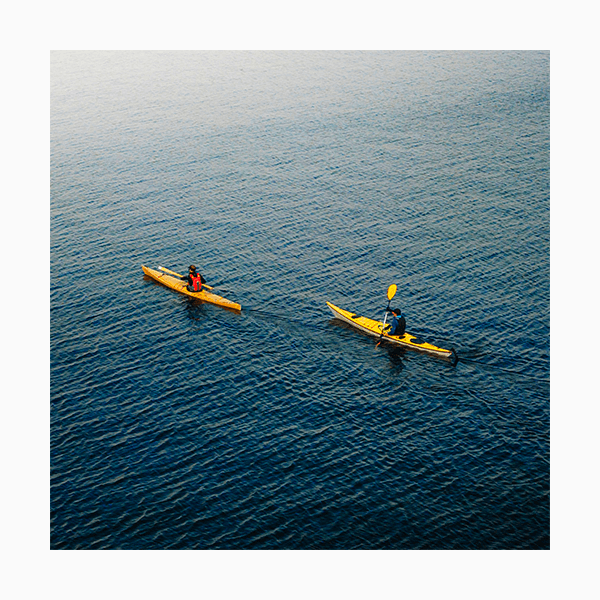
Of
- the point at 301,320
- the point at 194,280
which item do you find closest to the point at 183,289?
the point at 194,280

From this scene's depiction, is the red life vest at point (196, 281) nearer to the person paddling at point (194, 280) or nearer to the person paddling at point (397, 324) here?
the person paddling at point (194, 280)

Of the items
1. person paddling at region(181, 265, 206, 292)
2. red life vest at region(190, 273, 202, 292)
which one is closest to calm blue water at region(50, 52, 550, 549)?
person paddling at region(181, 265, 206, 292)

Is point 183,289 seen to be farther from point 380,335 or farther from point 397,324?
point 397,324

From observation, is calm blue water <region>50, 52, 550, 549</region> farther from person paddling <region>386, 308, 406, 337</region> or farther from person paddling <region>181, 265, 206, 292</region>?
person paddling <region>386, 308, 406, 337</region>

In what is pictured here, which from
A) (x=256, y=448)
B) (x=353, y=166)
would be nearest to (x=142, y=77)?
(x=353, y=166)

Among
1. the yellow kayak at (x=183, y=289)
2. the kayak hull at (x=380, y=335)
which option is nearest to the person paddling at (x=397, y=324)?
the kayak hull at (x=380, y=335)

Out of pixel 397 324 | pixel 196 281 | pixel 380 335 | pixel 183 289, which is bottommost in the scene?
pixel 380 335
